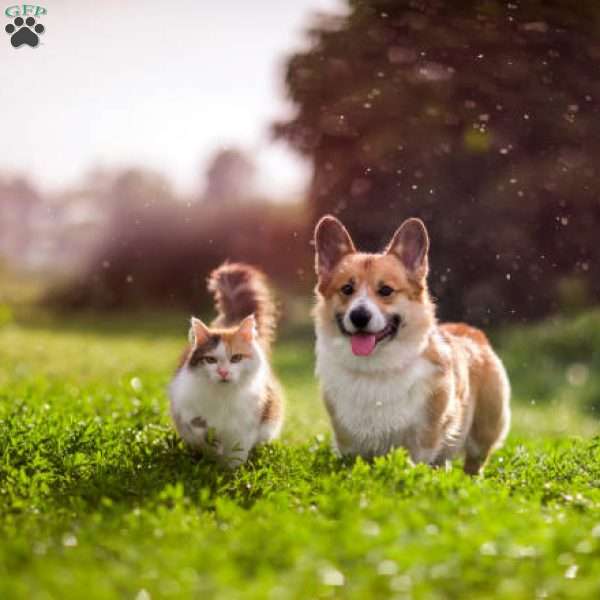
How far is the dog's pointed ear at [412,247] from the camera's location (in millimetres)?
5211

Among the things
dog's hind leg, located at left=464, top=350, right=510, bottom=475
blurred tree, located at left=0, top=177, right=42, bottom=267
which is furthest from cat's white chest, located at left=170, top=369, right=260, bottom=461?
blurred tree, located at left=0, top=177, right=42, bottom=267

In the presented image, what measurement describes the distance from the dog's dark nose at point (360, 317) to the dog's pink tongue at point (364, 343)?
15 centimetres

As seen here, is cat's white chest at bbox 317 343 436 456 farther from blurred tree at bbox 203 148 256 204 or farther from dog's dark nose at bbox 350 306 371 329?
blurred tree at bbox 203 148 256 204

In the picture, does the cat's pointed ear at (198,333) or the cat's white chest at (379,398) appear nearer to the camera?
the cat's white chest at (379,398)

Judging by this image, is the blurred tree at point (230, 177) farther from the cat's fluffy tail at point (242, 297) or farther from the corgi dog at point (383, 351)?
the corgi dog at point (383, 351)

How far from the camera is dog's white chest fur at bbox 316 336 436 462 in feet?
16.8

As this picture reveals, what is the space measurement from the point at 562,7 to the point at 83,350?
9.92 m

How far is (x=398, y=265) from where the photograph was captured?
5168mm

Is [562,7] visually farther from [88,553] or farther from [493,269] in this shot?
[88,553]

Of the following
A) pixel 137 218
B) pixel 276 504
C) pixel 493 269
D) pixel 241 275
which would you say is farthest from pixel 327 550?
pixel 137 218

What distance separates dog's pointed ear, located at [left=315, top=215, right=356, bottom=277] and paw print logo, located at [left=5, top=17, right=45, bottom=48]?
3.39m

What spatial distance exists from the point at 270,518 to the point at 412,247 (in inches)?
75.9

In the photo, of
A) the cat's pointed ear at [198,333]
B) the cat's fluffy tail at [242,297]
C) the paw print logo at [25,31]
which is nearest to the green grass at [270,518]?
the cat's pointed ear at [198,333]

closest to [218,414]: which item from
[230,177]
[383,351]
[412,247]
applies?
[383,351]
